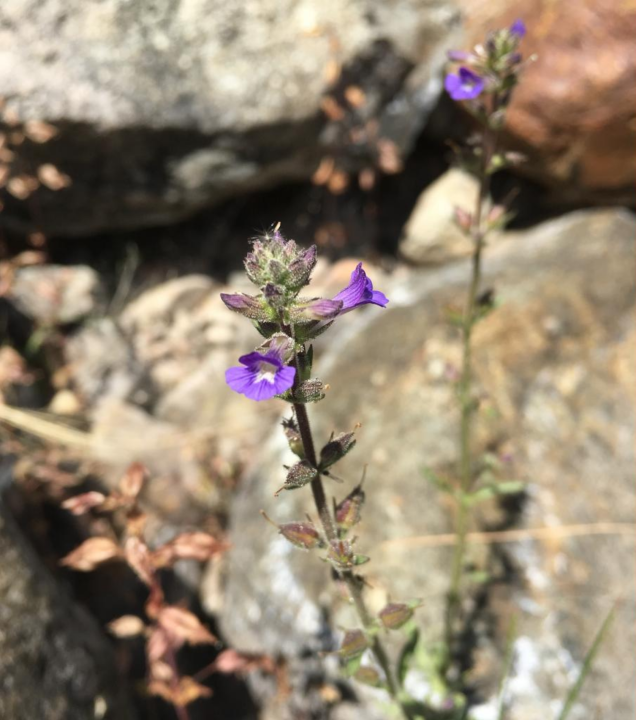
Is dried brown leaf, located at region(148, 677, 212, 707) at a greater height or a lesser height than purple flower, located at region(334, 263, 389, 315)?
lesser

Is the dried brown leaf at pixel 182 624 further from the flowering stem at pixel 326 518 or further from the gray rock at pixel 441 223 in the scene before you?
the gray rock at pixel 441 223

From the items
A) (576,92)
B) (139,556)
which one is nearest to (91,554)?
(139,556)

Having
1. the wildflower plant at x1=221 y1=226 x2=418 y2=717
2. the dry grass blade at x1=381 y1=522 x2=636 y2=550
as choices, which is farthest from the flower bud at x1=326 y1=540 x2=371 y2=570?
the dry grass blade at x1=381 y1=522 x2=636 y2=550

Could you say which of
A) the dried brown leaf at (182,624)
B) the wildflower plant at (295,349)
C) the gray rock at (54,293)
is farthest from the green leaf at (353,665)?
the gray rock at (54,293)

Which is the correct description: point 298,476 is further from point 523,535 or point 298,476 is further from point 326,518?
point 523,535

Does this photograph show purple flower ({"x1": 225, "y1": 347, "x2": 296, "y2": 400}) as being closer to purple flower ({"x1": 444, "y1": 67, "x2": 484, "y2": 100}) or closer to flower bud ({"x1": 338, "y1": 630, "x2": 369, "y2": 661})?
flower bud ({"x1": 338, "y1": 630, "x2": 369, "y2": 661})
